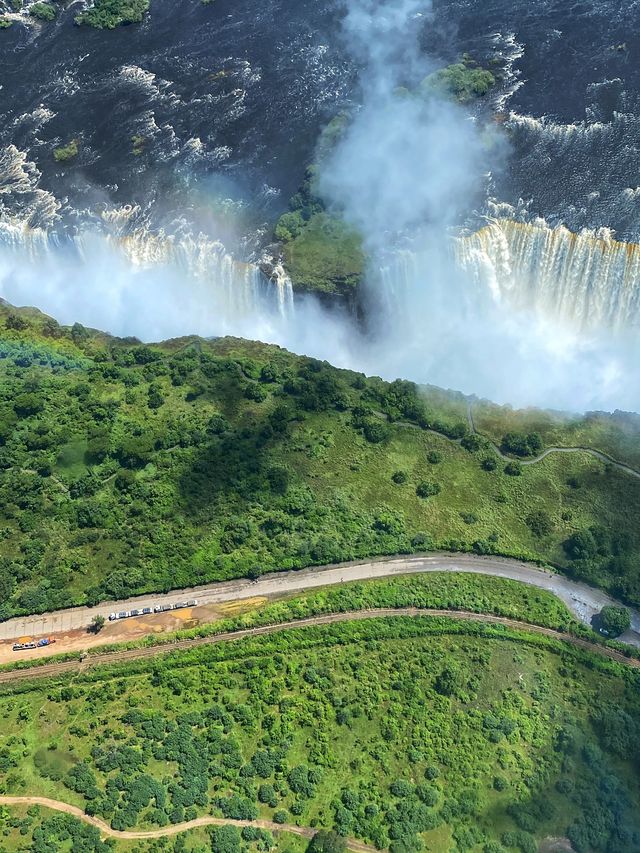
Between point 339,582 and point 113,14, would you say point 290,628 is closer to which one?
point 339,582

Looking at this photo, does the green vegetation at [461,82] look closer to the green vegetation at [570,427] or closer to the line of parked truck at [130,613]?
the green vegetation at [570,427]

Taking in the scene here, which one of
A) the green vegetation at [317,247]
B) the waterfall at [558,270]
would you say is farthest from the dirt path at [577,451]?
the green vegetation at [317,247]

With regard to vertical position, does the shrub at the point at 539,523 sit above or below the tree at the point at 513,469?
below

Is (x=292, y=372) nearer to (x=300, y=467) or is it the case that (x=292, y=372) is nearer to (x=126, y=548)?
(x=300, y=467)

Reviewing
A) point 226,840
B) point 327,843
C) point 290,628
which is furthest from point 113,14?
point 327,843

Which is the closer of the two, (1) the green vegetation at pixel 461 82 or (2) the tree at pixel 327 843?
(2) the tree at pixel 327 843

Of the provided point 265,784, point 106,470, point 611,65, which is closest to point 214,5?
point 611,65

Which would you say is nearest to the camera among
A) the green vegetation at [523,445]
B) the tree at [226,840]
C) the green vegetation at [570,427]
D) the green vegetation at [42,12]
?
the tree at [226,840]
